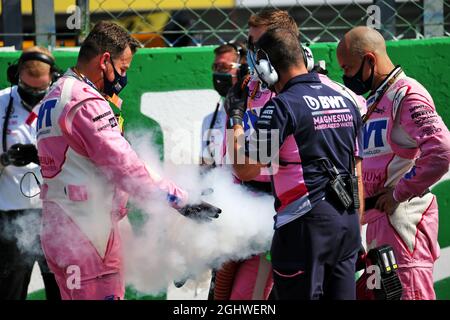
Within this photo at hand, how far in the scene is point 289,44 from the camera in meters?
4.57

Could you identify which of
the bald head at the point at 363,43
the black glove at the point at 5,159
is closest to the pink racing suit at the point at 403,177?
the bald head at the point at 363,43

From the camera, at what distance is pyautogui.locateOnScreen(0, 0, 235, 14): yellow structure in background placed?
23.6 feet

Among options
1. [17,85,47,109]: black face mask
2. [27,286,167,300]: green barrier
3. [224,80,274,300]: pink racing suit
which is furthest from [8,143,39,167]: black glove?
[224,80,274,300]: pink racing suit

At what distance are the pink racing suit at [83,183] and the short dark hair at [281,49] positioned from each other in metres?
0.89

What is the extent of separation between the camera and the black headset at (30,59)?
20.9 feet

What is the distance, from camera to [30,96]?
6.43 metres

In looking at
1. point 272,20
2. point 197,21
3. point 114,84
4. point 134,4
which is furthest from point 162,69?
point 114,84

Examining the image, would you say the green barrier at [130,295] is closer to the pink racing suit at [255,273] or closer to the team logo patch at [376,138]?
the pink racing suit at [255,273]

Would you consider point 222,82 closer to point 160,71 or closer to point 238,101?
point 160,71

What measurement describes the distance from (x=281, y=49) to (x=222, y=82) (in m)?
2.08

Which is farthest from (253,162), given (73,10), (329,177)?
(73,10)

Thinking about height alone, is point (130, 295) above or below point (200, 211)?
below

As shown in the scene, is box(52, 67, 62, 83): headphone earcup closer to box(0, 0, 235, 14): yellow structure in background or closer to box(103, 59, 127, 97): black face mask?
box(0, 0, 235, 14): yellow structure in background
